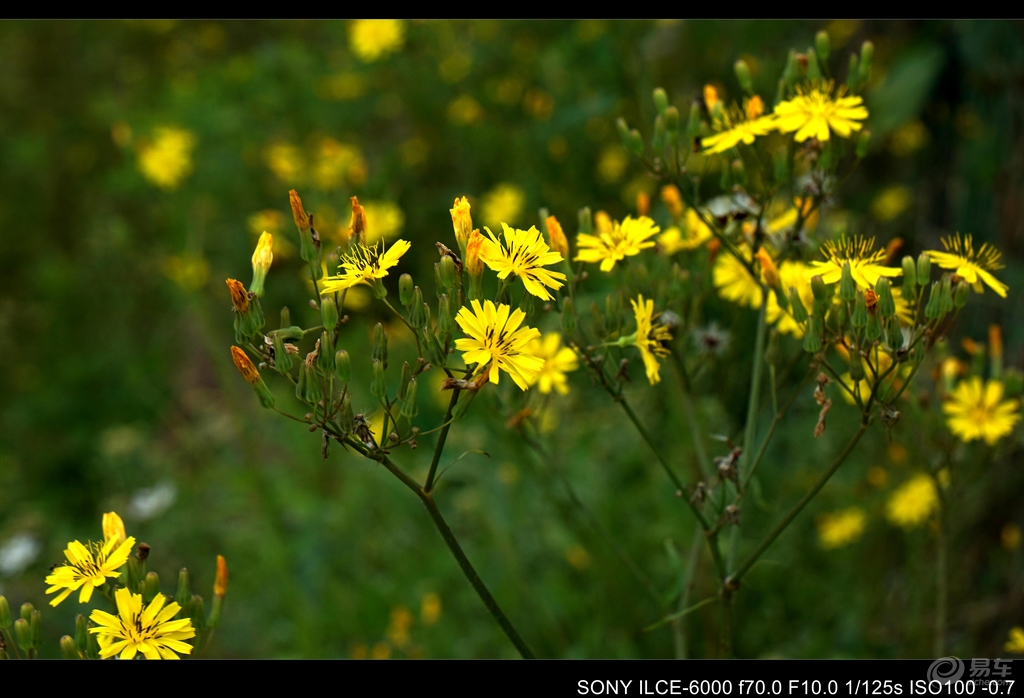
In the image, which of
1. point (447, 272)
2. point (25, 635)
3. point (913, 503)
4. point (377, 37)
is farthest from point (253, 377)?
point (377, 37)

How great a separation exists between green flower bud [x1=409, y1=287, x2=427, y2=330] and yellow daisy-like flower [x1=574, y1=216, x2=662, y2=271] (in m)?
0.45

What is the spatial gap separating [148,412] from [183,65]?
8.61 feet

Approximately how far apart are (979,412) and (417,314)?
151 cm

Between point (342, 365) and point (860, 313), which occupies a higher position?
point (860, 313)

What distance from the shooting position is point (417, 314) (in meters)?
1.42

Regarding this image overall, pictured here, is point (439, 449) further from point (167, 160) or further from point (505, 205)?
point (167, 160)

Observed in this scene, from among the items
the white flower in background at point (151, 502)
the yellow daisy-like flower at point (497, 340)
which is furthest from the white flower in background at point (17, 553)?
the yellow daisy-like flower at point (497, 340)

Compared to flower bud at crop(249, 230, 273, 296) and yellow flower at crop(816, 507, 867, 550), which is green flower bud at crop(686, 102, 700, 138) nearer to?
flower bud at crop(249, 230, 273, 296)

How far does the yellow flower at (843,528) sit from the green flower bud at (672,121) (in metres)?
2.09

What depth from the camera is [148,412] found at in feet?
20.9

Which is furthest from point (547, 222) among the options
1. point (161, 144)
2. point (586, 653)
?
point (161, 144)

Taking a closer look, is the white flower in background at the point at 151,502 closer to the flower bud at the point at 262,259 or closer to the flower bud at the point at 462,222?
the flower bud at the point at 262,259
